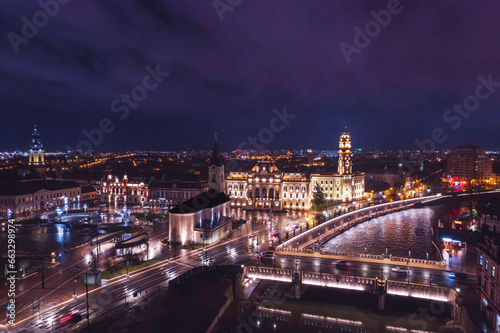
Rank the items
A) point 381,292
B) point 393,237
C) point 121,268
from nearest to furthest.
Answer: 1. point 381,292
2. point 121,268
3. point 393,237

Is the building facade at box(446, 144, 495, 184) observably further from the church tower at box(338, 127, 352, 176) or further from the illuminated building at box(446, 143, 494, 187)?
the church tower at box(338, 127, 352, 176)

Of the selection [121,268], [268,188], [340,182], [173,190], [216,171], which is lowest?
[121,268]

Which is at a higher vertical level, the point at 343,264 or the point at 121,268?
the point at 343,264

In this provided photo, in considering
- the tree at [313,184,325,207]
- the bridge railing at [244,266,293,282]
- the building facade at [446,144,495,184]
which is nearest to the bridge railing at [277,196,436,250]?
the bridge railing at [244,266,293,282]

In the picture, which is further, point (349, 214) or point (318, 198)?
point (318, 198)

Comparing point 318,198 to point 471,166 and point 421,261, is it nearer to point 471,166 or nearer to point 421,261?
point 421,261

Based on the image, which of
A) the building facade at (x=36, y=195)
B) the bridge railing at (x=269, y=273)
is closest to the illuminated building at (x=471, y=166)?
the bridge railing at (x=269, y=273)

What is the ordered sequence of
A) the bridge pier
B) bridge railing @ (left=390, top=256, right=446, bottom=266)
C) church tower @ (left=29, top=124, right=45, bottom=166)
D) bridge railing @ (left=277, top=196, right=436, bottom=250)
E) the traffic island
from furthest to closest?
1. church tower @ (left=29, top=124, right=45, bottom=166)
2. bridge railing @ (left=277, top=196, right=436, bottom=250)
3. bridge railing @ (left=390, top=256, right=446, bottom=266)
4. the traffic island
5. the bridge pier

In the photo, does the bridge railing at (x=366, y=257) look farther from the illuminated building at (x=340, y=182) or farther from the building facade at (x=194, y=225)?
the illuminated building at (x=340, y=182)

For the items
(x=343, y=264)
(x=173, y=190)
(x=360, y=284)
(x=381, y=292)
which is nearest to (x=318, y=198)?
(x=173, y=190)

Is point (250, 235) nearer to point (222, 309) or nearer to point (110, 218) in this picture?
point (222, 309)

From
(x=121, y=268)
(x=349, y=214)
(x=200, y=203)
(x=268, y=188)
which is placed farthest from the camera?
(x=268, y=188)
